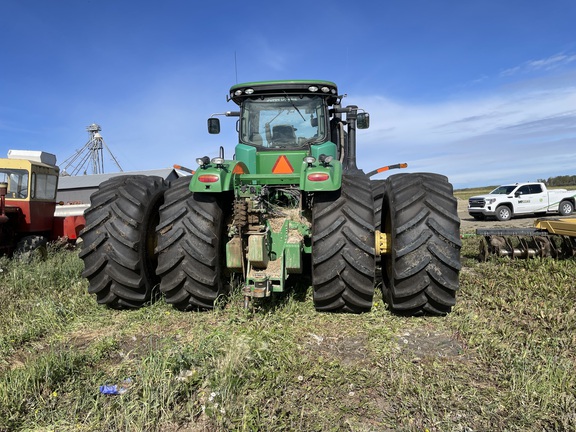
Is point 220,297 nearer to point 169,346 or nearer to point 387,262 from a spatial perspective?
point 169,346

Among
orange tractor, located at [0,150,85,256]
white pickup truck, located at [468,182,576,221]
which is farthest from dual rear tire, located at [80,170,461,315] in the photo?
white pickup truck, located at [468,182,576,221]

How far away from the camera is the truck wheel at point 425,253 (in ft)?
12.6

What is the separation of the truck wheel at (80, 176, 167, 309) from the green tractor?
10 mm

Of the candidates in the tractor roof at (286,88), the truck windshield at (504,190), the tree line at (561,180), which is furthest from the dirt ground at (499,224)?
the tree line at (561,180)

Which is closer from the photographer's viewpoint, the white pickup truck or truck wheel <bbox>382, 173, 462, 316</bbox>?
truck wheel <bbox>382, 173, 462, 316</bbox>

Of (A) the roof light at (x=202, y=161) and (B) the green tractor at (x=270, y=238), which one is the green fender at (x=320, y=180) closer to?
(B) the green tractor at (x=270, y=238)

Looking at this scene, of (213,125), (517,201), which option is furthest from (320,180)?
(517,201)

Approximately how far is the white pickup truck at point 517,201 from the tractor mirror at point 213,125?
15.2 m

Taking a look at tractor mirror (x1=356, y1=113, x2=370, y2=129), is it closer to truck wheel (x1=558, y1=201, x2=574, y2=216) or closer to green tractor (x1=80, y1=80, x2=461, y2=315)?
green tractor (x1=80, y1=80, x2=461, y2=315)

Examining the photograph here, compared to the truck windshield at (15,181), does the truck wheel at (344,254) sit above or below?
below

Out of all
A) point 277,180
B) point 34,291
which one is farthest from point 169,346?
point 34,291

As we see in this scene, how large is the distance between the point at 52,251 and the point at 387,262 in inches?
293

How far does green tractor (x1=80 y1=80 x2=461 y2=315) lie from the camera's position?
389cm

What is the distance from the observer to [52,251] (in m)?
8.91
